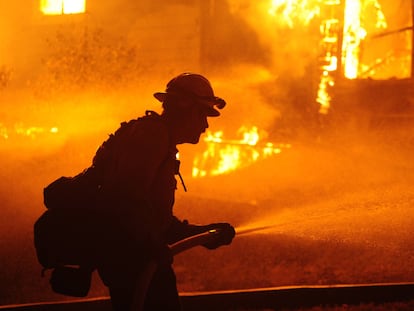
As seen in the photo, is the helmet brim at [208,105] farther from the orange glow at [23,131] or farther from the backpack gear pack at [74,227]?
the orange glow at [23,131]

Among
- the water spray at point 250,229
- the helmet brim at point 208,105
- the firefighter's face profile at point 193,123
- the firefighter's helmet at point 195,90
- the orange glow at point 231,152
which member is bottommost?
the water spray at point 250,229

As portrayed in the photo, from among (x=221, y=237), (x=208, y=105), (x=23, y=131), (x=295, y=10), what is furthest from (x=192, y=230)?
(x=23, y=131)

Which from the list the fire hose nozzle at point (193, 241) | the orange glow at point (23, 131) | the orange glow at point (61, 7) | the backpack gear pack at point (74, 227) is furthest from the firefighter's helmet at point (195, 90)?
the orange glow at point (61, 7)

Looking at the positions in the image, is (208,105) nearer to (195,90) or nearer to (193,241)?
(195,90)

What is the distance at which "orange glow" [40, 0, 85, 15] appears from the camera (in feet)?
51.6

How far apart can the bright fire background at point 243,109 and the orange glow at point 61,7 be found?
0.05 metres

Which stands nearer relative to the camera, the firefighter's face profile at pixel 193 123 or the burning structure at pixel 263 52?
the firefighter's face profile at pixel 193 123

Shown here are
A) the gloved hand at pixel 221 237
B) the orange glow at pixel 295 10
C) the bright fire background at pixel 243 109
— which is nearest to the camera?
the gloved hand at pixel 221 237

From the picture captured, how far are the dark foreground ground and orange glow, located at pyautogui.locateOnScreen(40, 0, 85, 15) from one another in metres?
4.28

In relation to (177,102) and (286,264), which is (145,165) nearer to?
(177,102)

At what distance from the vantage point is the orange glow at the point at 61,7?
51.6 feet

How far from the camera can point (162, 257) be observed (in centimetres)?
324

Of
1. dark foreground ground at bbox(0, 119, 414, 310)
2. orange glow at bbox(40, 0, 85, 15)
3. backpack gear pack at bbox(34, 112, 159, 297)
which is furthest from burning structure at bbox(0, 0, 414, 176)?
backpack gear pack at bbox(34, 112, 159, 297)

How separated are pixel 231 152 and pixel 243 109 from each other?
100 centimetres
